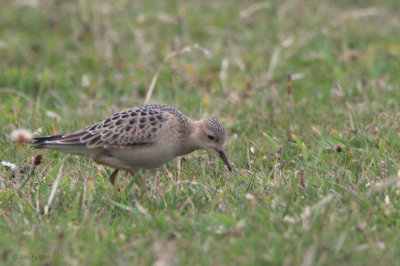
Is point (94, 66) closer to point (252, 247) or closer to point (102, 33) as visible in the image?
point (102, 33)

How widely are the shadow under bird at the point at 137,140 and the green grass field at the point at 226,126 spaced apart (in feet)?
0.75

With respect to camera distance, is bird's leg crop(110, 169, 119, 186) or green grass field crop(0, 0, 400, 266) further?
bird's leg crop(110, 169, 119, 186)

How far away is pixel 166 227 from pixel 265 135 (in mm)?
2714

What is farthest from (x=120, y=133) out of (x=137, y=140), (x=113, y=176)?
(x=113, y=176)

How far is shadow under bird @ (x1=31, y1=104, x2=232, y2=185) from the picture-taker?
22.2 feet

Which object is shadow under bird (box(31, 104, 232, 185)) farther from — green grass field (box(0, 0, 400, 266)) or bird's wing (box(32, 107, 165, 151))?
green grass field (box(0, 0, 400, 266))

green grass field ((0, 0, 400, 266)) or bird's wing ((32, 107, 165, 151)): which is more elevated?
bird's wing ((32, 107, 165, 151))

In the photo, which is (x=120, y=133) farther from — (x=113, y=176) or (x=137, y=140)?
(x=113, y=176)

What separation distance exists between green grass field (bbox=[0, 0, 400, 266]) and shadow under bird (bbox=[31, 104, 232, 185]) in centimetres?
23

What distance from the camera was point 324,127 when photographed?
880cm

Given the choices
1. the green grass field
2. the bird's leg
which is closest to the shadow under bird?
the bird's leg

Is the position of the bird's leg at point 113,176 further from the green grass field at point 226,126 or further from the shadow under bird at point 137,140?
the green grass field at point 226,126

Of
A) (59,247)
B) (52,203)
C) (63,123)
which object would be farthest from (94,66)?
(59,247)

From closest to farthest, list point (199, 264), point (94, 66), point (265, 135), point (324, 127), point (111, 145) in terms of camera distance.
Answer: point (199, 264)
point (111, 145)
point (265, 135)
point (324, 127)
point (94, 66)
